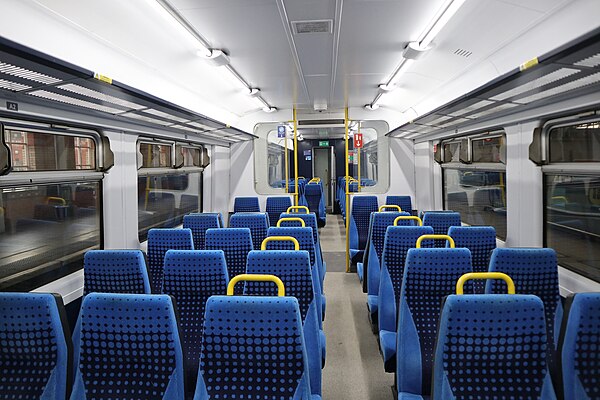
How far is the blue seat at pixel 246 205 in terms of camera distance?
27.9 ft

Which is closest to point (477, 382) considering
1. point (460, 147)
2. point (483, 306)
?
point (483, 306)

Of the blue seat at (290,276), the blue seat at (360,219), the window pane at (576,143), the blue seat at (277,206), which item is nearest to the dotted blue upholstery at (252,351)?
the blue seat at (290,276)

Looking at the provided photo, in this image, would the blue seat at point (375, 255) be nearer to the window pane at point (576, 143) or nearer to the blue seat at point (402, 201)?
the window pane at point (576, 143)

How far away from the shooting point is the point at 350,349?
13.9 ft

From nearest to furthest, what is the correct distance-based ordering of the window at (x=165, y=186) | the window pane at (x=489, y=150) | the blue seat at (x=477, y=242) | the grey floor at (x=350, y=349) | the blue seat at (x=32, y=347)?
the blue seat at (x=32, y=347)
the grey floor at (x=350, y=349)
the blue seat at (x=477, y=242)
the window pane at (x=489, y=150)
the window at (x=165, y=186)

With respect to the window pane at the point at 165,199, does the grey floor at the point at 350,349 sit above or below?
below

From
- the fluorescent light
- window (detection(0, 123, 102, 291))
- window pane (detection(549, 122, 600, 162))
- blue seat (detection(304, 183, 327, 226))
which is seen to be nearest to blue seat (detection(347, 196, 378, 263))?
the fluorescent light

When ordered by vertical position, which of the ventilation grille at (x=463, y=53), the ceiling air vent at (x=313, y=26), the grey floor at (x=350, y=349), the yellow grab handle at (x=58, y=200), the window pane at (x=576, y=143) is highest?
the ceiling air vent at (x=313, y=26)

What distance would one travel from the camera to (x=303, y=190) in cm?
1286

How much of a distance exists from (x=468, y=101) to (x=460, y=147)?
3025 mm

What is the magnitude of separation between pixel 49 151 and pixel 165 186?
2767mm

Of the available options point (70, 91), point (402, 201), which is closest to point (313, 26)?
point (70, 91)

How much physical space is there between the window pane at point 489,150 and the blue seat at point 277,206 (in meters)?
3.60

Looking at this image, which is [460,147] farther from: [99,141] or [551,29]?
[99,141]
